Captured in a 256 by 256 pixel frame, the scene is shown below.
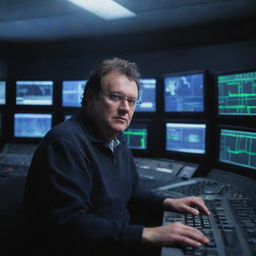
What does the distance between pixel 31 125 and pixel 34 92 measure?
0.31m

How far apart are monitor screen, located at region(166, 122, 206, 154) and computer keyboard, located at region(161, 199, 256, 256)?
827 mm

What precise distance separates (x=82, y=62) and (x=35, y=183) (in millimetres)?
2385

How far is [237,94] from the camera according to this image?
6.55 ft

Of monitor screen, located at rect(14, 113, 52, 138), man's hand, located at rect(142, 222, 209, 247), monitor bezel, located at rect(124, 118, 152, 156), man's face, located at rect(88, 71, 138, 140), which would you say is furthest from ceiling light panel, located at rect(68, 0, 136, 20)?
man's hand, located at rect(142, 222, 209, 247)

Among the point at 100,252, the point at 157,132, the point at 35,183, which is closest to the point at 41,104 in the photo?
the point at 157,132

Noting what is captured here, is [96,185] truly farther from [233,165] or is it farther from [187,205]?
[233,165]

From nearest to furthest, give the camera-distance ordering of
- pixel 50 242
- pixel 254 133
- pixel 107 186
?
pixel 50 242 < pixel 107 186 < pixel 254 133

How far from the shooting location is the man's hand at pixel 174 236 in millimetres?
966

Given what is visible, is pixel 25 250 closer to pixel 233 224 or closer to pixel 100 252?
pixel 100 252

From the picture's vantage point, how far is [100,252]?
1.06 m

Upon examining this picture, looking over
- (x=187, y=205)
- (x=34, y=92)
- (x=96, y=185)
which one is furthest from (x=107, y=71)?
(x=34, y=92)

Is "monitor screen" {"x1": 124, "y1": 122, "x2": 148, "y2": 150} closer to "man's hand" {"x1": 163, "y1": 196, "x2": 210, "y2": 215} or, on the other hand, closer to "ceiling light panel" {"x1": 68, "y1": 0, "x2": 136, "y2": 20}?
"ceiling light panel" {"x1": 68, "y1": 0, "x2": 136, "y2": 20}

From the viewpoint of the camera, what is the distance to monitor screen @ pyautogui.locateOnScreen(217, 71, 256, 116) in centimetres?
190

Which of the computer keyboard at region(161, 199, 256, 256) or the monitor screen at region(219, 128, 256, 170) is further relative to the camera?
the monitor screen at region(219, 128, 256, 170)
